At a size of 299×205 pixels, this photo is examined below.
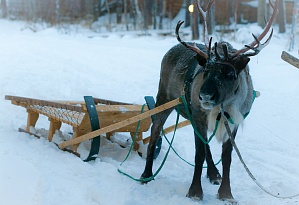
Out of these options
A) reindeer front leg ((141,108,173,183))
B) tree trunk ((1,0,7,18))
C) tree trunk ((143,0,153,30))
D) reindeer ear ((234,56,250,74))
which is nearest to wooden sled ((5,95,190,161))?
reindeer front leg ((141,108,173,183))

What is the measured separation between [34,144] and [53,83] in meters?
4.12

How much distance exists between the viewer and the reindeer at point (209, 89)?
3.96 metres

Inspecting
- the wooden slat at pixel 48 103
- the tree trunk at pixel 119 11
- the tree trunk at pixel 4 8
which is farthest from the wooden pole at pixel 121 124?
the tree trunk at pixel 119 11

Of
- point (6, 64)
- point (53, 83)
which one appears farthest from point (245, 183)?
point (6, 64)

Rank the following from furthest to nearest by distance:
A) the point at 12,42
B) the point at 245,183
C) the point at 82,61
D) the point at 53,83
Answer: the point at 12,42 < the point at 82,61 < the point at 53,83 < the point at 245,183

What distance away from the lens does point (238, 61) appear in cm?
397

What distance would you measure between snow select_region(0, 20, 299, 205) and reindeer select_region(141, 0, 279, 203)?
286mm

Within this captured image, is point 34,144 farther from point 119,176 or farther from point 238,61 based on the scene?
point 238,61

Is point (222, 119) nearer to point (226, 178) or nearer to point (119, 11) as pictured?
point (226, 178)

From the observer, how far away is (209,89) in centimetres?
388

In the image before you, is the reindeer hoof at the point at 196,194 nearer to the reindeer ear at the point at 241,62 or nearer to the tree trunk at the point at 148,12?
the reindeer ear at the point at 241,62

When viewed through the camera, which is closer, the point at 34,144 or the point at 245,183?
the point at 245,183

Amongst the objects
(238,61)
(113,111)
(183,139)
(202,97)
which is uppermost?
(238,61)

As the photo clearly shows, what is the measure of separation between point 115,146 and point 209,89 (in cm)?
Answer: 264
